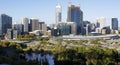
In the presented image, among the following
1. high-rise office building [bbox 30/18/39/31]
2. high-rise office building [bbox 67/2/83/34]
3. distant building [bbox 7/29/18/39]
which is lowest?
distant building [bbox 7/29/18/39]

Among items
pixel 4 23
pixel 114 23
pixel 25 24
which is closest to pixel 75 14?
pixel 114 23

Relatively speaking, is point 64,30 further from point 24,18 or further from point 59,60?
point 59,60

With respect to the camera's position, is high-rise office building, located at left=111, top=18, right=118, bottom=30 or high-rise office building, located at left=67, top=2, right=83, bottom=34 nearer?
high-rise office building, located at left=67, top=2, right=83, bottom=34

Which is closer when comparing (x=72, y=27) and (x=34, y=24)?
(x=72, y=27)

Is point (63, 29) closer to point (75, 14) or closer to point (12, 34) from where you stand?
point (75, 14)

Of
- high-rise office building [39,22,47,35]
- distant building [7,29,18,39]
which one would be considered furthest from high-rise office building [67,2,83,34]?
distant building [7,29,18,39]

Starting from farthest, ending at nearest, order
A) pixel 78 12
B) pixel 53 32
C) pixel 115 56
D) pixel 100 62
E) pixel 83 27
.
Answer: pixel 78 12
pixel 83 27
pixel 53 32
pixel 115 56
pixel 100 62

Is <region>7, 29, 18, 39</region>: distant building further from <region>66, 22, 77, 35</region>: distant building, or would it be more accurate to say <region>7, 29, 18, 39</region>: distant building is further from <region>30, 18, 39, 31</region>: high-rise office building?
<region>66, 22, 77, 35</region>: distant building

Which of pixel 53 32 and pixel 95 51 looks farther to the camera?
pixel 53 32

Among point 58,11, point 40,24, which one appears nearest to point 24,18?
point 40,24
